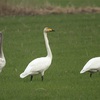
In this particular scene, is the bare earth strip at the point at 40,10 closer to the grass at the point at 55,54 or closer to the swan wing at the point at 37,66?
the grass at the point at 55,54

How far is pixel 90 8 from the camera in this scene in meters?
34.0

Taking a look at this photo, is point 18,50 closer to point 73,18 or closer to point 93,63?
point 93,63

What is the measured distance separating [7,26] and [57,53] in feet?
28.4

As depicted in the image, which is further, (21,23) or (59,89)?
(21,23)

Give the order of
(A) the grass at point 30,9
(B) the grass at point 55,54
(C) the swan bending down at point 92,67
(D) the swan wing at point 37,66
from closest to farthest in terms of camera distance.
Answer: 1. (B) the grass at point 55,54
2. (D) the swan wing at point 37,66
3. (C) the swan bending down at point 92,67
4. (A) the grass at point 30,9

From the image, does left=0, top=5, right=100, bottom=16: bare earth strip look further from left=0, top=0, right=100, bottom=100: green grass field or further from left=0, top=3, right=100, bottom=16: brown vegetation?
left=0, top=0, right=100, bottom=100: green grass field

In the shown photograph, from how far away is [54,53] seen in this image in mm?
19109

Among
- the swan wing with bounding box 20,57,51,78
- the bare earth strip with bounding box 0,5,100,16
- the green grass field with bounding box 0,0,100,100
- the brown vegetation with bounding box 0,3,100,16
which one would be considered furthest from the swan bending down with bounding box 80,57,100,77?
the bare earth strip with bounding box 0,5,100,16

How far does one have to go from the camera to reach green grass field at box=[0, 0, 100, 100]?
1181 centimetres

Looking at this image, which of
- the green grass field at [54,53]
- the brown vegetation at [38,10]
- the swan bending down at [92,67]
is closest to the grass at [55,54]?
the green grass field at [54,53]

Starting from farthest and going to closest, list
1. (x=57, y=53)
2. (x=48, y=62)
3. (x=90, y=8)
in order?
1. (x=90, y=8)
2. (x=57, y=53)
3. (x=48, y=62)

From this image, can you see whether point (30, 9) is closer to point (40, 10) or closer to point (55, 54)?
point (40, 10)

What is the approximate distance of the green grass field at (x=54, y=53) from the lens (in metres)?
11.8

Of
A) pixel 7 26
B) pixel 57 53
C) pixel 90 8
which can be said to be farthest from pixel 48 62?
pixel 90 8
